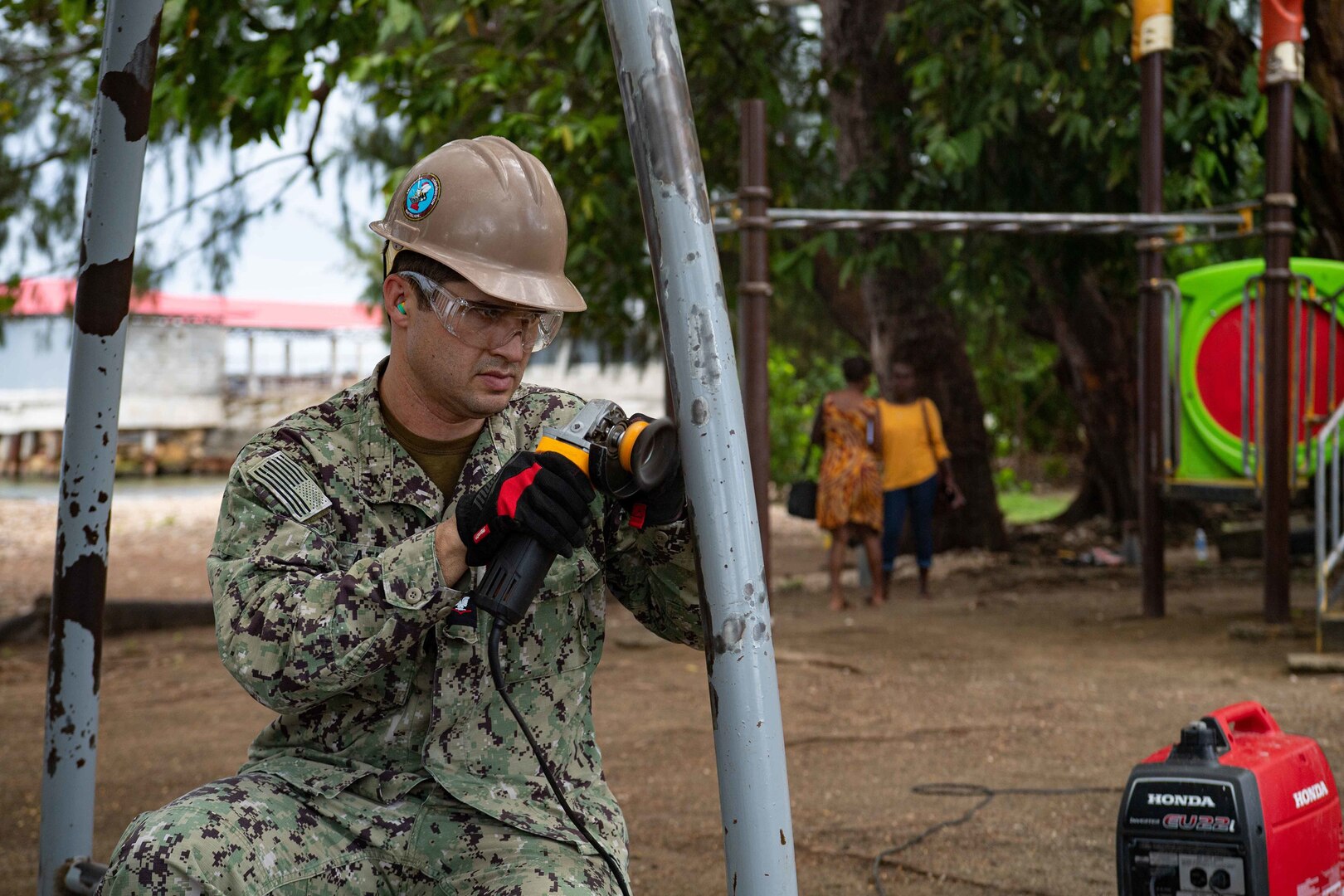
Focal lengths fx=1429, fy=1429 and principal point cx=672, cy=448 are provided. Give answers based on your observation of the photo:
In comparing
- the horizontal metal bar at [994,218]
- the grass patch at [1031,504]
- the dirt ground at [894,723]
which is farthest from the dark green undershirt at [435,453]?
the grass patch at [1031,504]

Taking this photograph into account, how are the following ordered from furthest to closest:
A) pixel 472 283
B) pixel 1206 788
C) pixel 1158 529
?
pixel 1158 529 → pixel 1206 788 → pixel 472 283

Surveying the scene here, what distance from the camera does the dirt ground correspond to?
13.2ft

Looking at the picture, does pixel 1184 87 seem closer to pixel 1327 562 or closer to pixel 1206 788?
pixel 1327 562

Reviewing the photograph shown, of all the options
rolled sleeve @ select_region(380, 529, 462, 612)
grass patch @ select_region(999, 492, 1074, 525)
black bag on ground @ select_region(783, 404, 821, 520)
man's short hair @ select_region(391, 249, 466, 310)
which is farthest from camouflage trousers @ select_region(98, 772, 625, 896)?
grass patch @ select_region(999, 492, 1074, 525)

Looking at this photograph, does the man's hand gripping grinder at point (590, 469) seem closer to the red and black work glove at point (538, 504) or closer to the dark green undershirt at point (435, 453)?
the red and black work glove at point (538, 504)

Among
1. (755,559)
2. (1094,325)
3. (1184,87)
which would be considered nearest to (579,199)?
(1184,87)

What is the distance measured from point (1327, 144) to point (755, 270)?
4.00 metres

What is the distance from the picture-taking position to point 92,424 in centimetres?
289

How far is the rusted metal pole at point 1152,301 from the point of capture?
737 cm

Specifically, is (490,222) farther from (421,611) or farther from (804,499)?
(804,499)

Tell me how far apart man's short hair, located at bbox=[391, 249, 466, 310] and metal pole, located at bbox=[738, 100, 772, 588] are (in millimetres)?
3881

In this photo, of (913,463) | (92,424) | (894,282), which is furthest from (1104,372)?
(92,424)

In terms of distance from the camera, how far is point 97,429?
2893 mm

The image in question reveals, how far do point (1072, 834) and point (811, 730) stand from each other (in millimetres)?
1717
